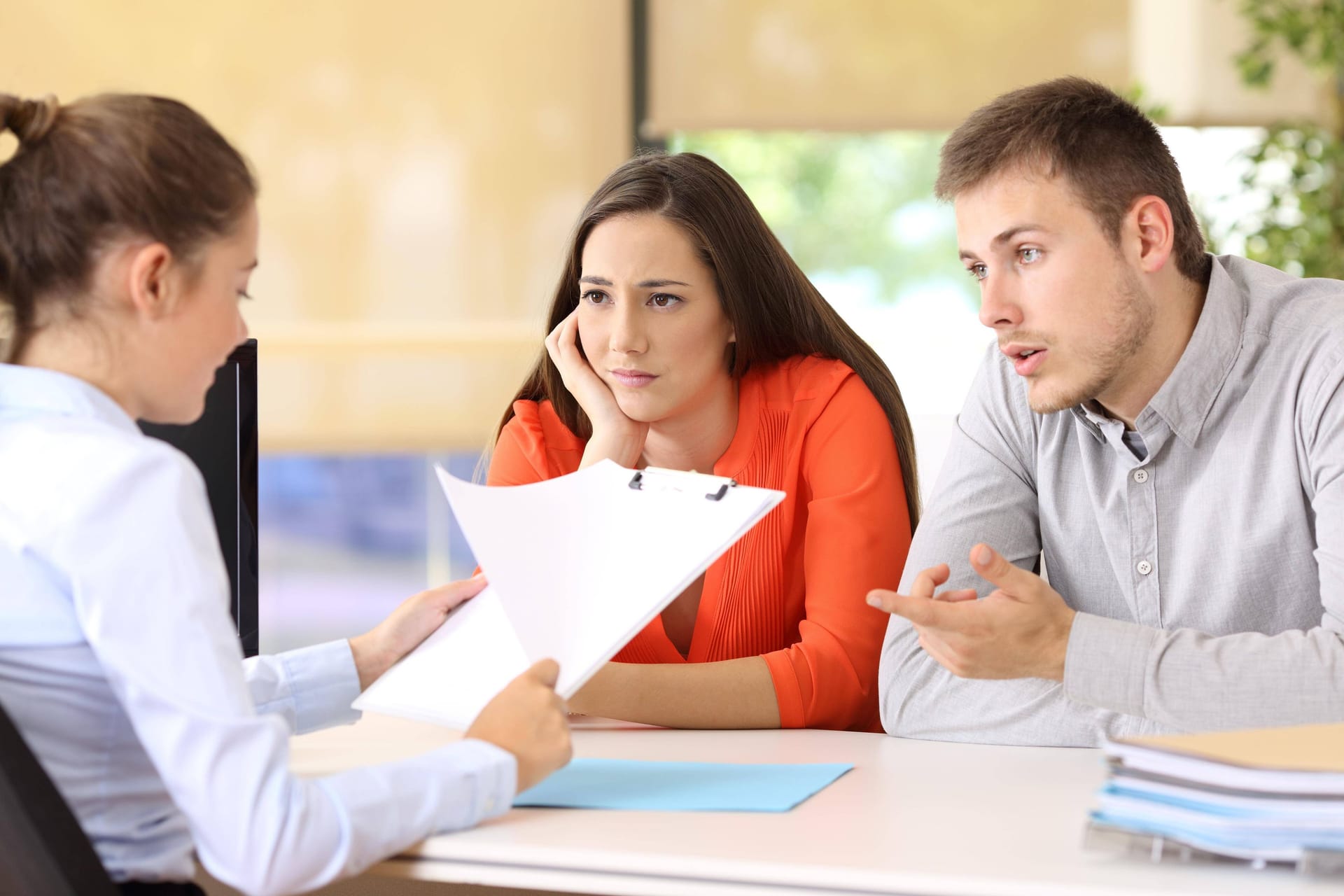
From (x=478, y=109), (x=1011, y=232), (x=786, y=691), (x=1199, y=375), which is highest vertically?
(x=478, y=109)

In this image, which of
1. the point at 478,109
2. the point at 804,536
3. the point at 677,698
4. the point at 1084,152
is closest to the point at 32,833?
the point at 677,698

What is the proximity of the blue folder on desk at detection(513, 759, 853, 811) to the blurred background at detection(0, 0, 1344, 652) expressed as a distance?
306cm

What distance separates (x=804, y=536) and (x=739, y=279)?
380mm

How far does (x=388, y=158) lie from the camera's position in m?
4.31

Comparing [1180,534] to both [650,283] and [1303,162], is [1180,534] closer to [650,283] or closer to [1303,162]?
[650,283]

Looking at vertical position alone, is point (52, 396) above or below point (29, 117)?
below

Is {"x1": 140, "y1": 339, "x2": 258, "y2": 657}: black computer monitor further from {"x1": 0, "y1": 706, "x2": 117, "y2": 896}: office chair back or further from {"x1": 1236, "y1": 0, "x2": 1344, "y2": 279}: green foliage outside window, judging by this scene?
{"x1": 1236, "y1": 0, "x2": 1344, "y2": 279}: green foliage outside window

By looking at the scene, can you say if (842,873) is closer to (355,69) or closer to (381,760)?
(381,760)

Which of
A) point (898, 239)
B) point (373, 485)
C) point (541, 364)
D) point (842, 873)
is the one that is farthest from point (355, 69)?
point (842, 873)

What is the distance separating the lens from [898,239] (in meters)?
4.54

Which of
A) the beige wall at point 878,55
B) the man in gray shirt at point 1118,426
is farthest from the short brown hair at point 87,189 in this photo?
the beige wall at point 878,55

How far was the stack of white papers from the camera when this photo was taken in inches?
45.8

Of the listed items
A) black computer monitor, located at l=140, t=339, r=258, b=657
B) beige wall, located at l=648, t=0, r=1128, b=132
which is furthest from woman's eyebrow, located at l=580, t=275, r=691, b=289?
beige wall, located at l=648, t=0, r=1128, b=132

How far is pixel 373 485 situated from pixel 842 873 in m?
3.93
